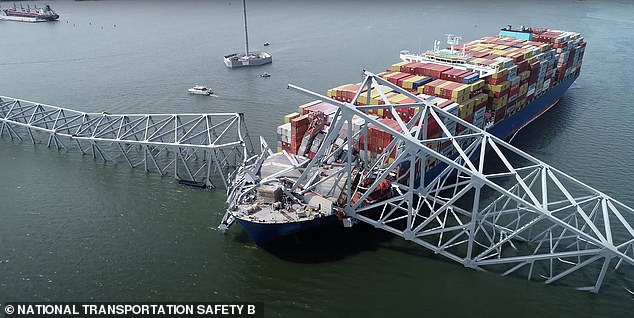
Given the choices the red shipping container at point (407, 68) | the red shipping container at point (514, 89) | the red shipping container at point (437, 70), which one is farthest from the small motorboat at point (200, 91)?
the red shipping container at point (514, 89)

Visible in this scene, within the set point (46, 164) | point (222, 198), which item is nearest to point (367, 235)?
point (222, 198)

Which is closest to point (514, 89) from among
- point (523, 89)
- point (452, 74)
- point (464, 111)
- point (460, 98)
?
point (523, 89)

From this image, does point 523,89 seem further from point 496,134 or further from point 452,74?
point 452,74

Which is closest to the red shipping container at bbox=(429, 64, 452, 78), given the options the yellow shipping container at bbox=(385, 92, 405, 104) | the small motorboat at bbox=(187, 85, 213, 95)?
the yellow shipping container at bbox=(385, 92, 405, 104)

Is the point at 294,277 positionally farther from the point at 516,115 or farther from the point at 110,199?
the point at 516,115

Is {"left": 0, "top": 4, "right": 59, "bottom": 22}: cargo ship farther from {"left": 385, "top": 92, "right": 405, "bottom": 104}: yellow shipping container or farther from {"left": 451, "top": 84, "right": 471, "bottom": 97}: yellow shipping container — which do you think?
{"left": 451, "top": 84, "right": 471, "bottom": 97}: yellow shipping container

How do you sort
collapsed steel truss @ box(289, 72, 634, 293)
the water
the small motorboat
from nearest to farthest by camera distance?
collapsed steel truss @ box(289, 72, 634, 293)
the water
the small motorboat
